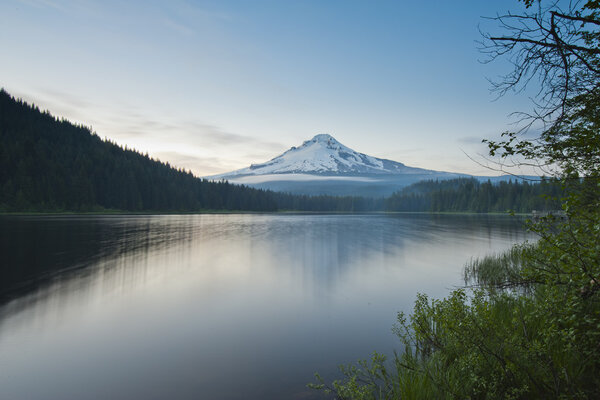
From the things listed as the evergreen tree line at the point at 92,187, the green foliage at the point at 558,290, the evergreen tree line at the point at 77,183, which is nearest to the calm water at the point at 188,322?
the green foliage at the point at 558,290

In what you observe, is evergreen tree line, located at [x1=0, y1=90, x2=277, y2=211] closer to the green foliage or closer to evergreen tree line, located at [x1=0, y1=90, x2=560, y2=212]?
evergreen tree line, located at [x1=0, y1=90, x2=560, y2=212]

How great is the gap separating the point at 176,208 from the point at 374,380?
596 ft

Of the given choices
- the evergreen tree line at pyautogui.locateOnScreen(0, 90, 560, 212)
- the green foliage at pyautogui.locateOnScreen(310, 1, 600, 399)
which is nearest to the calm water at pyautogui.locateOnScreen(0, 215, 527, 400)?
the green foliage at pyautogui.locateOnScreen(310, 1, 600, 399)

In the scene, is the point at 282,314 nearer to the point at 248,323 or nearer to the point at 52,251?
the point at 248,323

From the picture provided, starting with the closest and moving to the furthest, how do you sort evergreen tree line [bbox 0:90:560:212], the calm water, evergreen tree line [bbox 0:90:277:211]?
the calm water < evergreen tree line [bbox 0:90:277:211] < evergreen tree line [bbox 0:90:560:212]

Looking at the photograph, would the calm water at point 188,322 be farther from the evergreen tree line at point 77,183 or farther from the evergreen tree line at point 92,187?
the evergreen tree line at point 77,183

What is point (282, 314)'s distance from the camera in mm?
13625

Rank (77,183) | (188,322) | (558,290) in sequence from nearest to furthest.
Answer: (558,290) < (188,322) < (77,183)

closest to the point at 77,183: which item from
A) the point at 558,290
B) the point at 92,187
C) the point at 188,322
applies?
the point at 92,187

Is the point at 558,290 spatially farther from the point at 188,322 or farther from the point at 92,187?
the point at 92,187

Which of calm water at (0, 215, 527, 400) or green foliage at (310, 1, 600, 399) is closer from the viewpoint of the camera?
green foliage at (310, 1, 600, 399)

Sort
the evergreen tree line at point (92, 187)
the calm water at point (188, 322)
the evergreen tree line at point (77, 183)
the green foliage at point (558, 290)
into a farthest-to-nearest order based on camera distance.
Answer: the evergreen tree line at point (92, 187), the evergreen tree line at point (77, 183), the calm water at point (188, 322), the green foliage at point (558, 290)

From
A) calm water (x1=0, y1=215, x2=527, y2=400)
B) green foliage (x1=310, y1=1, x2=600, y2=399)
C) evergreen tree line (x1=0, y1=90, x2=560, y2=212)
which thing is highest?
evergreen tree line (x1=0, y1=90, x2=560, y2=212)

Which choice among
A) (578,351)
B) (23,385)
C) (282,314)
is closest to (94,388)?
(23,385)
